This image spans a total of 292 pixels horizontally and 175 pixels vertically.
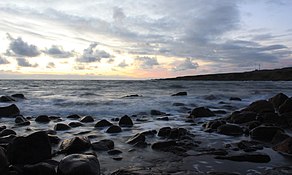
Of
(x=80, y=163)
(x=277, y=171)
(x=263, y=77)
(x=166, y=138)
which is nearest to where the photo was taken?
(x=80, y=163)

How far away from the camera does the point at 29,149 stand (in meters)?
7.21

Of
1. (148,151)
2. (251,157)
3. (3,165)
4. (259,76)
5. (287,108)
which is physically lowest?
(148,151)

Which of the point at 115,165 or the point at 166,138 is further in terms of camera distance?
the point at 166,138

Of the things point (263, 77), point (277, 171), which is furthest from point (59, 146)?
point (263, 77)

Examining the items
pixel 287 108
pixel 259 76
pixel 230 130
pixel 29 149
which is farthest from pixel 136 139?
pixel 259 76

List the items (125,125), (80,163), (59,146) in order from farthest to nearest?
(125,125) → (59,146) → (80,163)

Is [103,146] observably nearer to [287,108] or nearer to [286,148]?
[286,148]

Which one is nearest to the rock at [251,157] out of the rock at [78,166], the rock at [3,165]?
the rock at [78,166]

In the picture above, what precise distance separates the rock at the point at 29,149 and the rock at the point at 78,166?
4.41 feet

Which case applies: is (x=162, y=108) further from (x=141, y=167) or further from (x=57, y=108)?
(x=141, y=167)

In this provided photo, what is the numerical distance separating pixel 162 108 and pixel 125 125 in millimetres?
7319

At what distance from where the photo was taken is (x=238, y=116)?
44.8ft

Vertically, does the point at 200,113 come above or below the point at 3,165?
below

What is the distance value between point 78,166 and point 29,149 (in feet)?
6.23
